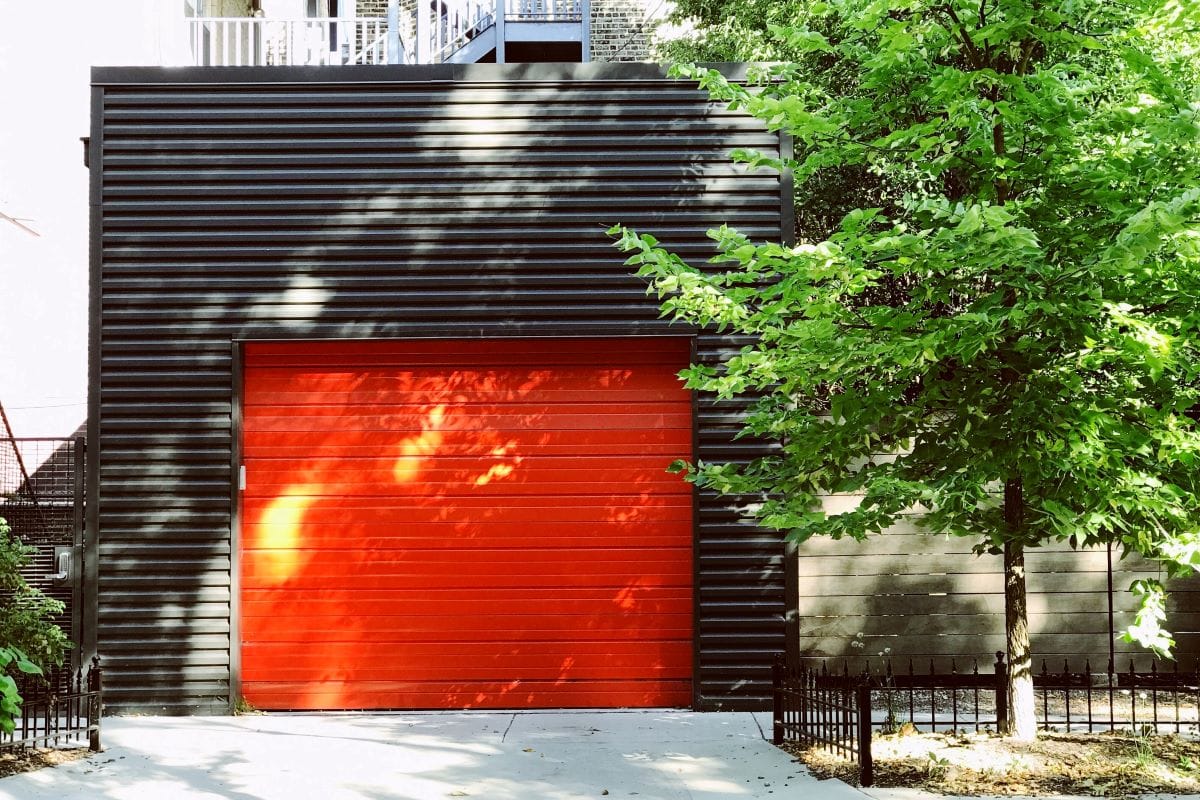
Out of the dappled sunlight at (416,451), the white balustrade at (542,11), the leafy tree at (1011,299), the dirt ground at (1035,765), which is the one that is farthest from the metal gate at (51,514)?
the white balustrade at (542,11)

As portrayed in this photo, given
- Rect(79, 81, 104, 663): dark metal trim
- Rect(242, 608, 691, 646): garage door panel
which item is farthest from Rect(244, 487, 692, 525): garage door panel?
Rect(79, 81, 104, 663): dark metal trim

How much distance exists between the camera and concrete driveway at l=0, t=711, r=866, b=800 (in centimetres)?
789

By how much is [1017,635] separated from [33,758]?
24.9ft

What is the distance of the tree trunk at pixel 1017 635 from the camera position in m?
8.40

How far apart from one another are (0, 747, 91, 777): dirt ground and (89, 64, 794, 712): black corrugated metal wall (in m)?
2.00

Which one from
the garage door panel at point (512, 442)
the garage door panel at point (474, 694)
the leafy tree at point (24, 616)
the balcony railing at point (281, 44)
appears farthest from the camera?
the balcony railing at point (281, 44)

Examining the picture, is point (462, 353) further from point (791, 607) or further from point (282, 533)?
point (791, 607)

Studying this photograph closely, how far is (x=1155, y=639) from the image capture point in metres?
7.52

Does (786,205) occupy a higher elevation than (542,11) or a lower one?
lower

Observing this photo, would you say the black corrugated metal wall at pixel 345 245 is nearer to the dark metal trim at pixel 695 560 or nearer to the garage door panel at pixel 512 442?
the dark metal trim at pixel 695 560

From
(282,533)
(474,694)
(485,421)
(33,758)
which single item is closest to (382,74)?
(485,421)

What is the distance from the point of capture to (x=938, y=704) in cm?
1103

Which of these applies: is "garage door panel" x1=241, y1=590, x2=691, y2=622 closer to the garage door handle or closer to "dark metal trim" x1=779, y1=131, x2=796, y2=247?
the garage door handle

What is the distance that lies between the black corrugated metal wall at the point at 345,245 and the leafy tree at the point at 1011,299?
2.80m
